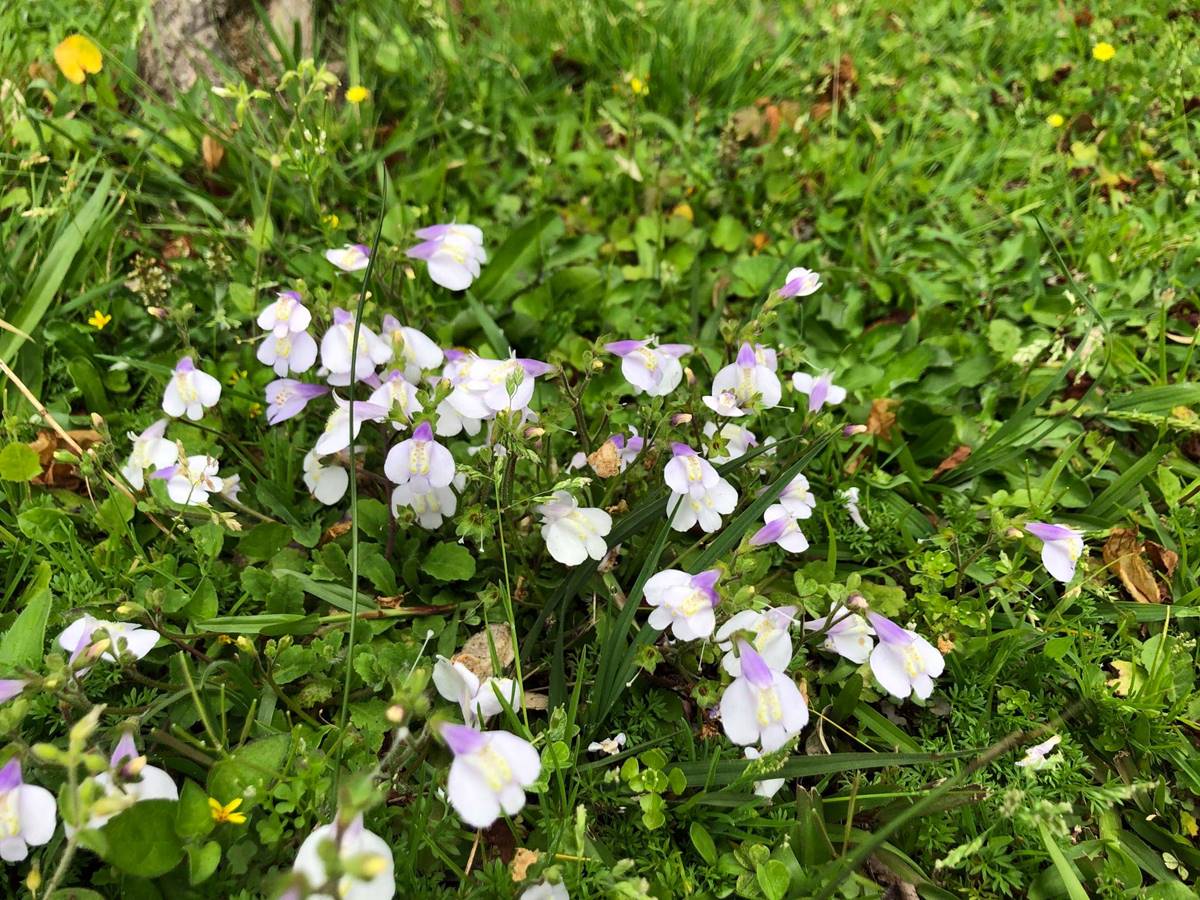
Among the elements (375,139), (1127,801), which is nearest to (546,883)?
(1127,801)

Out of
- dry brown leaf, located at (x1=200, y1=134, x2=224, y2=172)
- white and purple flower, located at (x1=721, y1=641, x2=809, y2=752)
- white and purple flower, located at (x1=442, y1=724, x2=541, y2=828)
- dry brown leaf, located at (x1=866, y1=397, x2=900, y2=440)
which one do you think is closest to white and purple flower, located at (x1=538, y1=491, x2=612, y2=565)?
white and purple flower, located at (x1=721, y1=641, x2=809, y2=752)

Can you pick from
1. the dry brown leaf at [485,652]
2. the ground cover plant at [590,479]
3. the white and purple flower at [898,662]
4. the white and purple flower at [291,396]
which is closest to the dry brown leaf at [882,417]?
the ground cover plant at [590,479]

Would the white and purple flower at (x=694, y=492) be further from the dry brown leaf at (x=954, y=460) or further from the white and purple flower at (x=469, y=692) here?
the dry brown leaf at (x=954, y=460)

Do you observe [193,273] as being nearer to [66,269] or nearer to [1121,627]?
[66,269]

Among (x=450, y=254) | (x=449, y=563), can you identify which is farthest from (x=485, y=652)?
(x=450, y=254)

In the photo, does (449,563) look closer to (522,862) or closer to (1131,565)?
(522,862)

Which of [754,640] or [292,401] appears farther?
[292,401]

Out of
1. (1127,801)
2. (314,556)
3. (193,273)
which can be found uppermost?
(193,273)
